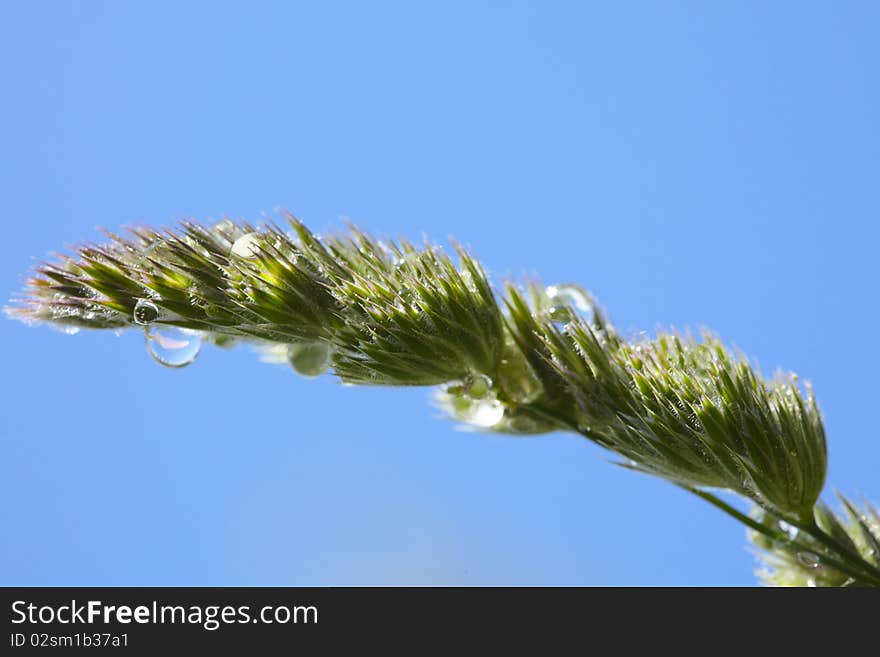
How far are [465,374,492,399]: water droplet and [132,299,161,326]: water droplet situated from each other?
0.72 m

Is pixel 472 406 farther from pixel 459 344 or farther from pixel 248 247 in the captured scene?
pixel 248 247

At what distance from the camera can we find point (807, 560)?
2.69 meters

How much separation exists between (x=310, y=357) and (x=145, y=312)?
364 millimetres

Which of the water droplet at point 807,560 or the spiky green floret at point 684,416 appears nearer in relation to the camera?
the spiky green floret at point 684,416

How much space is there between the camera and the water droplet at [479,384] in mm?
2475

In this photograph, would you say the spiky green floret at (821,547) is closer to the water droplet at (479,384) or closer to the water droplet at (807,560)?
the water droplet at (807,560)

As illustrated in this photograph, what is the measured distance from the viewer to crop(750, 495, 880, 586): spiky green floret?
251 cm

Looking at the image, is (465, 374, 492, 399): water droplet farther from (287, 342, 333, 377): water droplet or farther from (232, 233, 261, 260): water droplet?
(232, 233, 261, 260): water droplet

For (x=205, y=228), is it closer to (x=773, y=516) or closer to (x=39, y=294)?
(x=39, y=294)

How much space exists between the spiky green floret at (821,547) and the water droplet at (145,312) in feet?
4.90

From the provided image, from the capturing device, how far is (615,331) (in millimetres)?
2643

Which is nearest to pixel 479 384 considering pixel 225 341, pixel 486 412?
pixel 486 412

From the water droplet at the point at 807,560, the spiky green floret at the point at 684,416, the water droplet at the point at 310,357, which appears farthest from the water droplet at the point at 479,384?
the water droplet at the point at 807,560

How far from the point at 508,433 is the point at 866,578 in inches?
33.4
